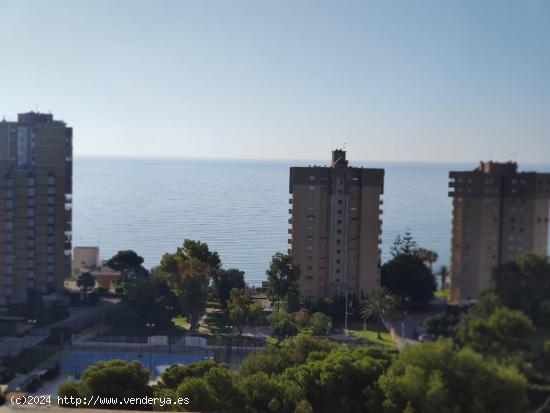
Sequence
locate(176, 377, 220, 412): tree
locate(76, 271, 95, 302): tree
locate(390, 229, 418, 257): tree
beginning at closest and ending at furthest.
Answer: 1. locate(176, 377, 220, 412): tree
2. locate(390, 229, 418, 257): tree
3. locate(76, 271, 95, 302): tree

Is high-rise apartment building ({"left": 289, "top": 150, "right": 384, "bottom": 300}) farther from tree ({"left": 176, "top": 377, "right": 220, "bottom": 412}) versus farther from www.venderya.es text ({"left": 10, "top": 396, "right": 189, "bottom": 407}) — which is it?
www.venderya.es text ({"left": 10, "top": 396, "right": 189, "bottom": 407})

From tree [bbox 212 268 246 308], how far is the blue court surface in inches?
48.4

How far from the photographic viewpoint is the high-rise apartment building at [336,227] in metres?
7.79

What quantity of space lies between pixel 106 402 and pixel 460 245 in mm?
2728

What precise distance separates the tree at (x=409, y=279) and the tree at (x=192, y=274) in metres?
2.47

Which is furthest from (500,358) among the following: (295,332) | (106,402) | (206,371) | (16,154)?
(16,154)

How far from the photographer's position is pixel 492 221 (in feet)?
14.3

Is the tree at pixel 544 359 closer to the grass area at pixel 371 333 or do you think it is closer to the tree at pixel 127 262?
the grass area at pixel 371 333

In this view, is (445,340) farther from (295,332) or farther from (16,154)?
(16,154)

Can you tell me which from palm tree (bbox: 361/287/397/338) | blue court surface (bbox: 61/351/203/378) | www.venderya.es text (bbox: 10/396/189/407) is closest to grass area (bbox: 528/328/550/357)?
www.venderya.es text (bbox: 10/396/189/407)

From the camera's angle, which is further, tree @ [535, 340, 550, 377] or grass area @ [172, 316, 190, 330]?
grass area @ [172, 316, 190, 330]

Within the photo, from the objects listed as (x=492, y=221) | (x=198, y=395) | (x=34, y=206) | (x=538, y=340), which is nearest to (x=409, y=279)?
(x=492, y=221)

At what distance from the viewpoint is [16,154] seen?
13.4 meters

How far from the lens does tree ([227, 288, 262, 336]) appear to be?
29.7 ft
